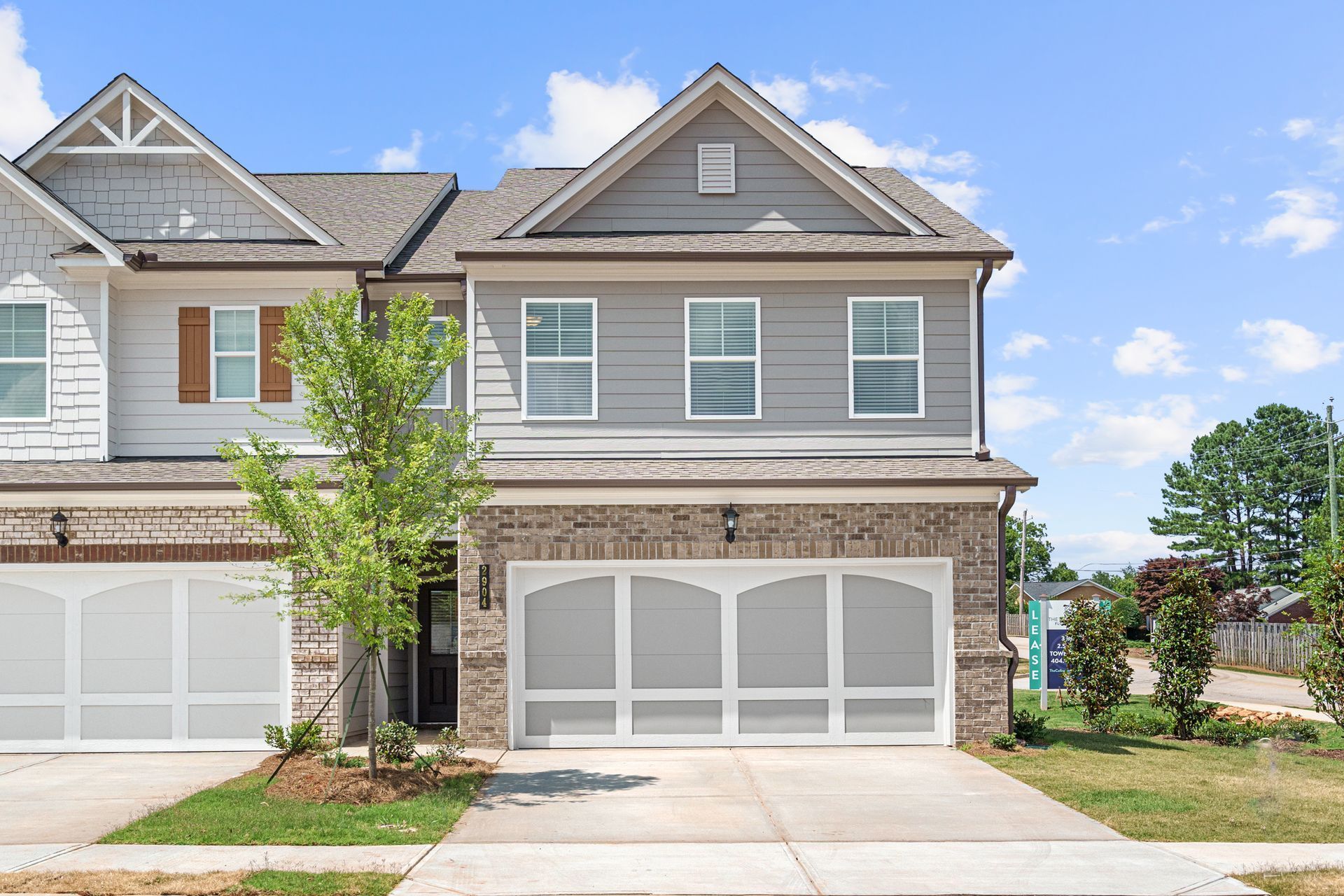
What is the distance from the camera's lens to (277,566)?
1192 cm

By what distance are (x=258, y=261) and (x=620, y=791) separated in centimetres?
852

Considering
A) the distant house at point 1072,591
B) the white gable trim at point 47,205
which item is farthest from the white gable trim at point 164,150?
the distant house at point 1072,591

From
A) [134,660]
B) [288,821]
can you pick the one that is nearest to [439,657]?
[134,660]

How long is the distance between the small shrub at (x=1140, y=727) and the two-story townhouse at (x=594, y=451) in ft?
11.2

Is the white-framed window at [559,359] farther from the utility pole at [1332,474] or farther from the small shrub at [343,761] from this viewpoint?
the utility pole at [1332,474]

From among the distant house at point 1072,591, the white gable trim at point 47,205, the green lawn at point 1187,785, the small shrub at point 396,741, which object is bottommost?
the distant house at point 1072,591

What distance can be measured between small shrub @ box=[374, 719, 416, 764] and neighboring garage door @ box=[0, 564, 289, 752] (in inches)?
110

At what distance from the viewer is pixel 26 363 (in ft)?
50.2

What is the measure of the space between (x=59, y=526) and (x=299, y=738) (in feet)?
15.1

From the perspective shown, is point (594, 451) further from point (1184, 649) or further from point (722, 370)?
point (1184, 649)

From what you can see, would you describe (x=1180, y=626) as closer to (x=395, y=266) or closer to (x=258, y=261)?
(x=395, y=266)

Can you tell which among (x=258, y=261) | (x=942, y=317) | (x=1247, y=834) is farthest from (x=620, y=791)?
(x=258, y=261)

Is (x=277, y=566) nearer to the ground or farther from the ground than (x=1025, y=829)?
farther from the ground

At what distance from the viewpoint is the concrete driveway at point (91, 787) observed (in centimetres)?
1030
